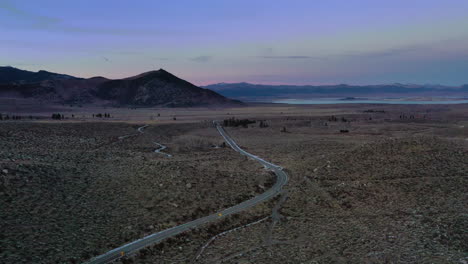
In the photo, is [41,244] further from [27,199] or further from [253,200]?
[253,200]

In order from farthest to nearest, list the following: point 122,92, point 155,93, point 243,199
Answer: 1. point 122,92
2. point 155,93
3. point 243,199

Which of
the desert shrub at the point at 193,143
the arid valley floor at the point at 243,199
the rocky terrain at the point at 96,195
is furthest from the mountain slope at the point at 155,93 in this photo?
the arid valley floor at the point at 243,199

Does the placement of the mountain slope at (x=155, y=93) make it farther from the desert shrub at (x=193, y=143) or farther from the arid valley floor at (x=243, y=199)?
the arid valley floor at (x=243, y=199)

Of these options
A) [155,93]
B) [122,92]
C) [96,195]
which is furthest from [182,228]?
[122,92]

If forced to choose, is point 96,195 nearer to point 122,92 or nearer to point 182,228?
point 182,228

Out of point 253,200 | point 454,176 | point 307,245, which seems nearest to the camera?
point 307,245

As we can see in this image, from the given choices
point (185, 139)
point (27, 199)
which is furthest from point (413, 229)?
point (185, 139)
